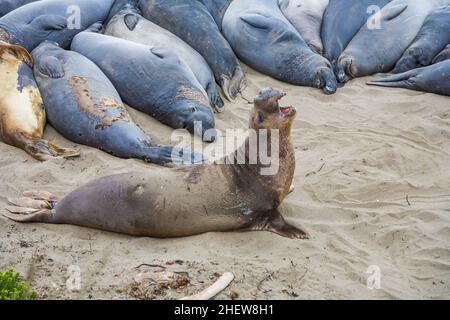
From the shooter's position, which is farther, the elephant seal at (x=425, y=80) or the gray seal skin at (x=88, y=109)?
the elephant seal at (x=425, y=80)

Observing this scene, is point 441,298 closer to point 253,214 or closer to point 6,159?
point 253,214

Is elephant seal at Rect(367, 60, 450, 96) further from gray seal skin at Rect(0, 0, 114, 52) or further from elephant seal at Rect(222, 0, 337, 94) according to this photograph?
gray seal skin at Rect(0, 0, 114, 52)

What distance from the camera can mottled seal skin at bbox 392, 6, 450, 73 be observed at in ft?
25.4

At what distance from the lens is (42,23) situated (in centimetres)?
729

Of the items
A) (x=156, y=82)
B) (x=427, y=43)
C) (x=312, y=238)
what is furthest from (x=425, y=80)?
(x=312, y=238)

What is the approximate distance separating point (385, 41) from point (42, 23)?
3635 mm

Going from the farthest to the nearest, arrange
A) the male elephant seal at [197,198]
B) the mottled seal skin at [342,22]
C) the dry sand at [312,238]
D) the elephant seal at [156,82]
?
the mottled seal skin at [342,22] → the elephant seal at [156,82] → the male elephant seal at [197,198] → the dry sand at [312,238]

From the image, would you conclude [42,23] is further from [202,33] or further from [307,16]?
[307,16]

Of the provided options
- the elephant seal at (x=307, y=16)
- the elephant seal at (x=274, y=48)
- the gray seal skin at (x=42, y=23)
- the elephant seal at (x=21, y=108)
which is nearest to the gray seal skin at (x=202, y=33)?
the elephant seal at (x=274, y=48)

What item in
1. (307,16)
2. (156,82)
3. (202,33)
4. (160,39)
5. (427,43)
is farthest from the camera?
(307,16)

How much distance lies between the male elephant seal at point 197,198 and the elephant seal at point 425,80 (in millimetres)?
2979

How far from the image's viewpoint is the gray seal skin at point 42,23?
7.14m

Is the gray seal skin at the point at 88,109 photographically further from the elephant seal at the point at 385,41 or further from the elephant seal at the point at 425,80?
the elephant seal at the point at 425,80

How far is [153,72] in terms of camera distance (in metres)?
6.78
